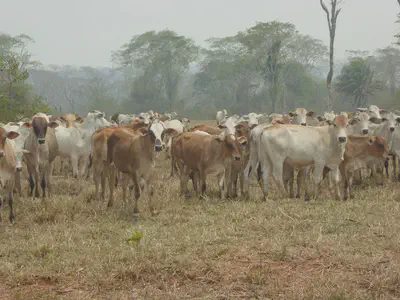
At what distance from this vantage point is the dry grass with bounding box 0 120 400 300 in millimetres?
4707

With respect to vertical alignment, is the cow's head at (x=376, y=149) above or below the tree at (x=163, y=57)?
below

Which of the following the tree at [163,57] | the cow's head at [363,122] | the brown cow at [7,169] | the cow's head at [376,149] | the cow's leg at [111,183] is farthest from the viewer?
Result: the tree at [163,57]

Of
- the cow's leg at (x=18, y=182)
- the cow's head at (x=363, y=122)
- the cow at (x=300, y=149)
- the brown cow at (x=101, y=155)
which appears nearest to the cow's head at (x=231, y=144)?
the cow at (x=300, y=149)

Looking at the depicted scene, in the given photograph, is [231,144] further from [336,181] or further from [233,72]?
[233,72]

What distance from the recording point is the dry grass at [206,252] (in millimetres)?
4707

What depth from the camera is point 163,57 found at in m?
64.5

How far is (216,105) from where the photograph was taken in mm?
67438

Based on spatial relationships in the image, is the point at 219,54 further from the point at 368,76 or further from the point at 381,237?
the point at 381,237

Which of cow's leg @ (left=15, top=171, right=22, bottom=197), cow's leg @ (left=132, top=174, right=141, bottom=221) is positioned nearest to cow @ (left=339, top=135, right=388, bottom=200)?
cow's leg @ (left=132, top=174, right=141, bottom=221)

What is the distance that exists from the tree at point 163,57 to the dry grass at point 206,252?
188 feet

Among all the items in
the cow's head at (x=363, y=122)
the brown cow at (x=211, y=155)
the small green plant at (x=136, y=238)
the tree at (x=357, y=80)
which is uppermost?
the tree at (x=357, y=80)

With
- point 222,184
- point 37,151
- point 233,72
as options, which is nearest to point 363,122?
point 222,184

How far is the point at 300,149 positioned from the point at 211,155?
1872 millimetres

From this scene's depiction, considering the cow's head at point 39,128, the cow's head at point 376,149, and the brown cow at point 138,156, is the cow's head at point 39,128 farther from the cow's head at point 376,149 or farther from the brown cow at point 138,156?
the cow's head at point 376,149
